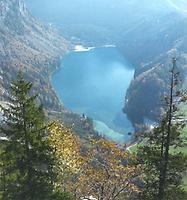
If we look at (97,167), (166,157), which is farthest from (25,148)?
(166,157)

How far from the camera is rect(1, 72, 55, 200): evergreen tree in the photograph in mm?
34719

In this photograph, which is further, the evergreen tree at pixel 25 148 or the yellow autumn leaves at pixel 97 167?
the yellow autumn leaves at pixel 97 167

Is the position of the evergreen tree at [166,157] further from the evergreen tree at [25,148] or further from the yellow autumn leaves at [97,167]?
the evergreen tree at [25,148]

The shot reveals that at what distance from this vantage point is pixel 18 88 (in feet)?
114

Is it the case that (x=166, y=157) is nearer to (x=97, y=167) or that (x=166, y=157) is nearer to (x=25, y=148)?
(x=97, y=167)

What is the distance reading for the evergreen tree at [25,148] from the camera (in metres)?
34.7

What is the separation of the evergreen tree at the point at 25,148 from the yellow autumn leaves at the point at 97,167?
9.98ft

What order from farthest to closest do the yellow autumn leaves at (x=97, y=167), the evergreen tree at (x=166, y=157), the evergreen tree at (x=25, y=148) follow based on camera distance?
1. the yellow autumn leaves at (x=97, y=167)
2. the evergreen tree at (x=166, y=157)
3. the evergreen tree at (x=25, y=148)

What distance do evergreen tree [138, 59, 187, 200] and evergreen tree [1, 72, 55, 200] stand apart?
7.55 metres

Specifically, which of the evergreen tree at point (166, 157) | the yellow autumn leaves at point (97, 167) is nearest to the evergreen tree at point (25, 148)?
the yellow autumn leaves at point (97, 167)

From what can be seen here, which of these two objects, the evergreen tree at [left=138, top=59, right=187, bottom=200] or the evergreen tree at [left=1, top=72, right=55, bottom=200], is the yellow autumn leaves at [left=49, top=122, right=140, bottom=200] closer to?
the evergreen tree at [left=138, top=59, right=187, bottom=200]

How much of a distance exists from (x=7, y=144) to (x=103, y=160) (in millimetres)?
8790

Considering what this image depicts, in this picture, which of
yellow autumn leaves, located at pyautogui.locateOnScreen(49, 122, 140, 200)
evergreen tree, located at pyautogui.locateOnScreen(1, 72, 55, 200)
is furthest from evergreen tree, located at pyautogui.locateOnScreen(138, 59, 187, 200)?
evergreen tree, located at pyautogui.locateOnScreen(1, 72, 55, 200)

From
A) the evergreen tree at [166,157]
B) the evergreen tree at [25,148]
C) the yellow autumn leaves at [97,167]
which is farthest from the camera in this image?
the yellow autumn leaves at [97,167]
